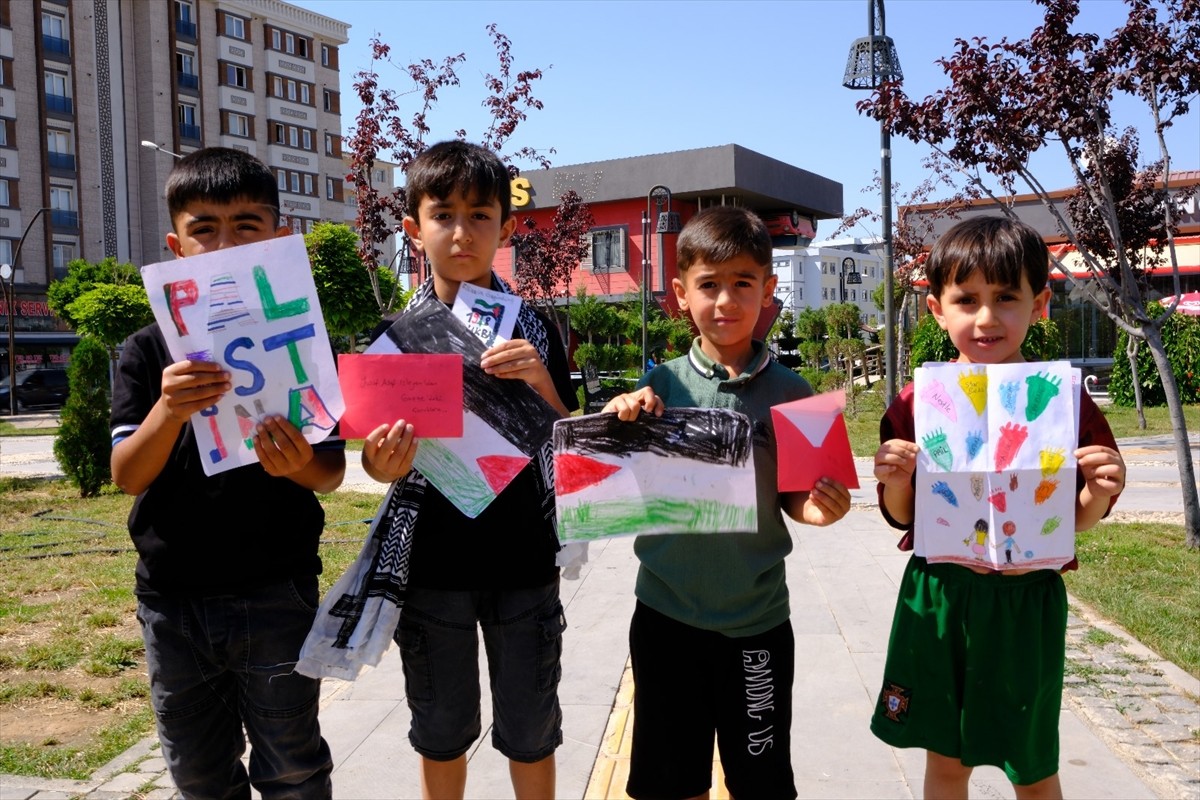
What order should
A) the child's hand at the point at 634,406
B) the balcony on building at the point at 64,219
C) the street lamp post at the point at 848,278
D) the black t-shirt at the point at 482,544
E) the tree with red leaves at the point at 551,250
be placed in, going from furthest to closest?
the street lamp post at the point at 848,278
the balcony on building at the point at 64,219
the tree with red leaves at the point at 551,250
the black t-shirt at the point at 482,544
the child's hand at the point at 634,406

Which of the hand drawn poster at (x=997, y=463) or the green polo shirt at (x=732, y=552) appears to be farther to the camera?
the green polo shirt at (x=732, y=552)

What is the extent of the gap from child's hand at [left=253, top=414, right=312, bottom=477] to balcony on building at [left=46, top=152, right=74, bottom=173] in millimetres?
45564

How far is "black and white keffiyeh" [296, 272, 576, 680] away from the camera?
2.20 m

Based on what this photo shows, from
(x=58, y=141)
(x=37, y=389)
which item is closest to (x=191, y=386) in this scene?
(x=37, y=389)

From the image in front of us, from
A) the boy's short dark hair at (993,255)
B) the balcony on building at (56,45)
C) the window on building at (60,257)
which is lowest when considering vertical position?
the boy's short dark hair at (993,255)

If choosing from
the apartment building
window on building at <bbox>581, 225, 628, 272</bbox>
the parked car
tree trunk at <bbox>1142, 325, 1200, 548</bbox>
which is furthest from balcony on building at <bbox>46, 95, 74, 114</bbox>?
tree trunk at <bbox>1142, 325, 1200, 548</bbox>

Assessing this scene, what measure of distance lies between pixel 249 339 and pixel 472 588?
0.79 metres

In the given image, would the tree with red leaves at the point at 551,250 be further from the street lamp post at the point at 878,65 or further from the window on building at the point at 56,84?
the window on building at the point at 56,84

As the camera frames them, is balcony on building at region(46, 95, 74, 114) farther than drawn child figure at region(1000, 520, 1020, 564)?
Yes

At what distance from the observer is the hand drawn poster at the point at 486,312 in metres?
2.27

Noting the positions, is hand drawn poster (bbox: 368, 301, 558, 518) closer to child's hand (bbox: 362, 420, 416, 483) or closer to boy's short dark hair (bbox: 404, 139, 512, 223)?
child's hand (bbox: 362, 420, 416, 483)

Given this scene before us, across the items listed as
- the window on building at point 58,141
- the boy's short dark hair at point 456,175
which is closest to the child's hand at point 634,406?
the boy's short dark hair at point 456,175

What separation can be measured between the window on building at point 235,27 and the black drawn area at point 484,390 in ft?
172

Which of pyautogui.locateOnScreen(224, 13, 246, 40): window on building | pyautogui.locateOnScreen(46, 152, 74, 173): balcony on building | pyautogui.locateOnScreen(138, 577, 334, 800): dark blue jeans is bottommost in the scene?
pyautogui.locateOnScreen(138, 577, 334, 800): dark blue jeans
